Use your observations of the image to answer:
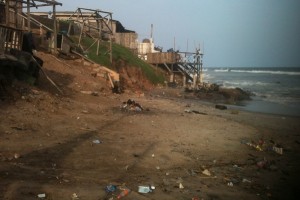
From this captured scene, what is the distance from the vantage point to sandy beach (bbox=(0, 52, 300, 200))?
5160 mm

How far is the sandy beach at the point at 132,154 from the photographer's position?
16.9 feet

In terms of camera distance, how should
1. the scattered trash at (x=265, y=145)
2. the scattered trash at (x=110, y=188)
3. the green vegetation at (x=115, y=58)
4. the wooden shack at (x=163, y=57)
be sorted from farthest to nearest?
the wooden shack at (x=163, y=57) → the green vegetation at (x=115, y=58) → the scattered trash at (x=265, y=145) → the scattered trash at (x=110, y=188)

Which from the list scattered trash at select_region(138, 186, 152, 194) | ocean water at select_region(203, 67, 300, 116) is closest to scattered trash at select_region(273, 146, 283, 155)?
scattered trash at select_region(138, 186, 152, 194)

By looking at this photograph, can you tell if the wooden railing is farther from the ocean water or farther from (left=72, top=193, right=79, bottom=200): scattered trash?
the ocean water

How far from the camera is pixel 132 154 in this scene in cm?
693

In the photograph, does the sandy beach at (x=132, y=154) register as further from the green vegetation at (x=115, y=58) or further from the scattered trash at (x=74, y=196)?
the green vegetation at (x=115, y=58)

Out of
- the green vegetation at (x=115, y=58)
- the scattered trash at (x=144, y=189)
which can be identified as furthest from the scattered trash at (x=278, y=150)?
the green vegetation at (x=115, y=58)

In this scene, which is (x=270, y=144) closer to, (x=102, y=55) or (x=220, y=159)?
(x=220, y=159)

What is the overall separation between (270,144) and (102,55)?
15376 mm

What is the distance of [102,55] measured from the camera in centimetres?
2247

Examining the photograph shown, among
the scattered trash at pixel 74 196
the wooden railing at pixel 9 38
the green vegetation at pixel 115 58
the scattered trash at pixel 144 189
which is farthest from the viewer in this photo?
the green vegetation at pixel 115 58

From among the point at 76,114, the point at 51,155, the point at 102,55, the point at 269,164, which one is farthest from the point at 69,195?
the point at 102,55

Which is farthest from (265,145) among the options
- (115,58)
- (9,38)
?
(115,58)

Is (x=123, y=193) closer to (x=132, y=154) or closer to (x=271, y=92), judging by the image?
(x=132, y=154)
